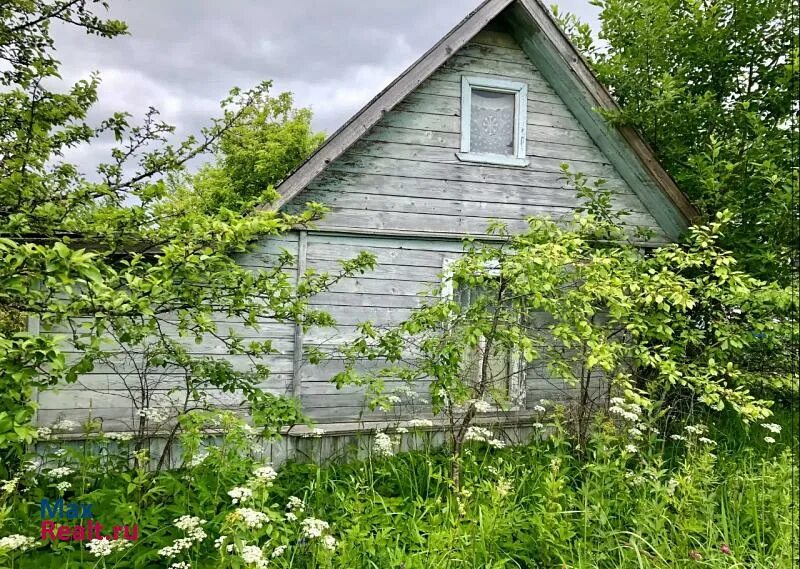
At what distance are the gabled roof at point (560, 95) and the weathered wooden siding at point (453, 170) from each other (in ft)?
0.47

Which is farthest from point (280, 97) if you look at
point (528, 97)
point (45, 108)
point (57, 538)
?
point (57, 538)

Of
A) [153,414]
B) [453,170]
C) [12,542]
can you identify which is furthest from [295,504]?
[453,170]

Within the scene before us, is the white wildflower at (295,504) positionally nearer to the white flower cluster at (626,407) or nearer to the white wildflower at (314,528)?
the white wildflower at (314,528)

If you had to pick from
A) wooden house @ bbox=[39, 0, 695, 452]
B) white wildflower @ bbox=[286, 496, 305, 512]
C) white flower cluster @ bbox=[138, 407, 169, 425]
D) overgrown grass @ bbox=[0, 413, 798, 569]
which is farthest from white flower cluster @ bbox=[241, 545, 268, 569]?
wooden house @ bbox=[39, 0, 695, 452]

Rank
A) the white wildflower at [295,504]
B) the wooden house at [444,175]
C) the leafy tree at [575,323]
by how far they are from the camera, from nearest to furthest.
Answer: the white wildflower at [295,504] < the leafy tree at [575,323] < the wooden house at [444,175]

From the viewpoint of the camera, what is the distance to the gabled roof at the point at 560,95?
5.55m

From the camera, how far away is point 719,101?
7230 mm

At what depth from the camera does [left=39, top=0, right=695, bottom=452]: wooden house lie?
5.81 metres

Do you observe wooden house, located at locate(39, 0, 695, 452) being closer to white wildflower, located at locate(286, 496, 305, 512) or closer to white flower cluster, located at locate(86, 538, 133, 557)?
white wildflower, located at locate(286, 496, 305, 512)

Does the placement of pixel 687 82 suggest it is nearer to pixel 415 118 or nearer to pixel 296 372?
pixel 415 118

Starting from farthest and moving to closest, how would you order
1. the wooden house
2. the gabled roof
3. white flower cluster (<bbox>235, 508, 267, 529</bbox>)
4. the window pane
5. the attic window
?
the window pane
the attic window
the wooden house
the gabled roof
white flower cluster (<bbox>235, 508, 267, 529</bbox>)

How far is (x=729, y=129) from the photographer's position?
6934 millimetres

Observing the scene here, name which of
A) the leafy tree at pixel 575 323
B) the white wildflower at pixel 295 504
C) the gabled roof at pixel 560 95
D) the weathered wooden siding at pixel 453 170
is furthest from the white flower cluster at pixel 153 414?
the weathered wooden siding at pixel 453 170

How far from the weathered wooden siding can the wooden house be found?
0.04ft
